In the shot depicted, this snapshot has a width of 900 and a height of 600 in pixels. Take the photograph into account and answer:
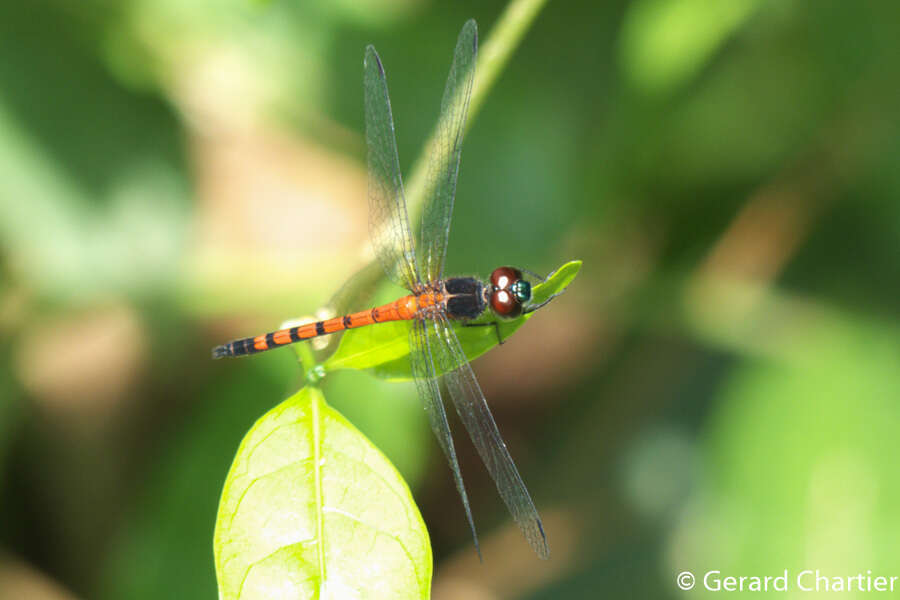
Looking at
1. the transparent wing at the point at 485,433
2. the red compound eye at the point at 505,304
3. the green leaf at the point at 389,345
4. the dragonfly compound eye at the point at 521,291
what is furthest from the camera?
the dragonfly compound eye at the point at 521,291

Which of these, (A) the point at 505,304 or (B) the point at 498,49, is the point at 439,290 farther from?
A: (B) the point at 498,49

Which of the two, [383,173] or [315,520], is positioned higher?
[383,173]

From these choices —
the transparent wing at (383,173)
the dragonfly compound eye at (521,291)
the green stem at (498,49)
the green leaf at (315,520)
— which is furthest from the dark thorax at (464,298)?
the green leaf at (315,520)

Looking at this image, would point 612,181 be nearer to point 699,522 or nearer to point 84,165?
point 699,522

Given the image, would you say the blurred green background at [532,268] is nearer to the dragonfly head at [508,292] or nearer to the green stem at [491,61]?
the dragonfly head at [508,292]

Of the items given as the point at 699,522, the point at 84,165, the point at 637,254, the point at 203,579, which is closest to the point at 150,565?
the point at 203,579

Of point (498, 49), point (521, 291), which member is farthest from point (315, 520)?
point (498, 49)

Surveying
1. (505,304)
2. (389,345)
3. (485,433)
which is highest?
(505,304)
